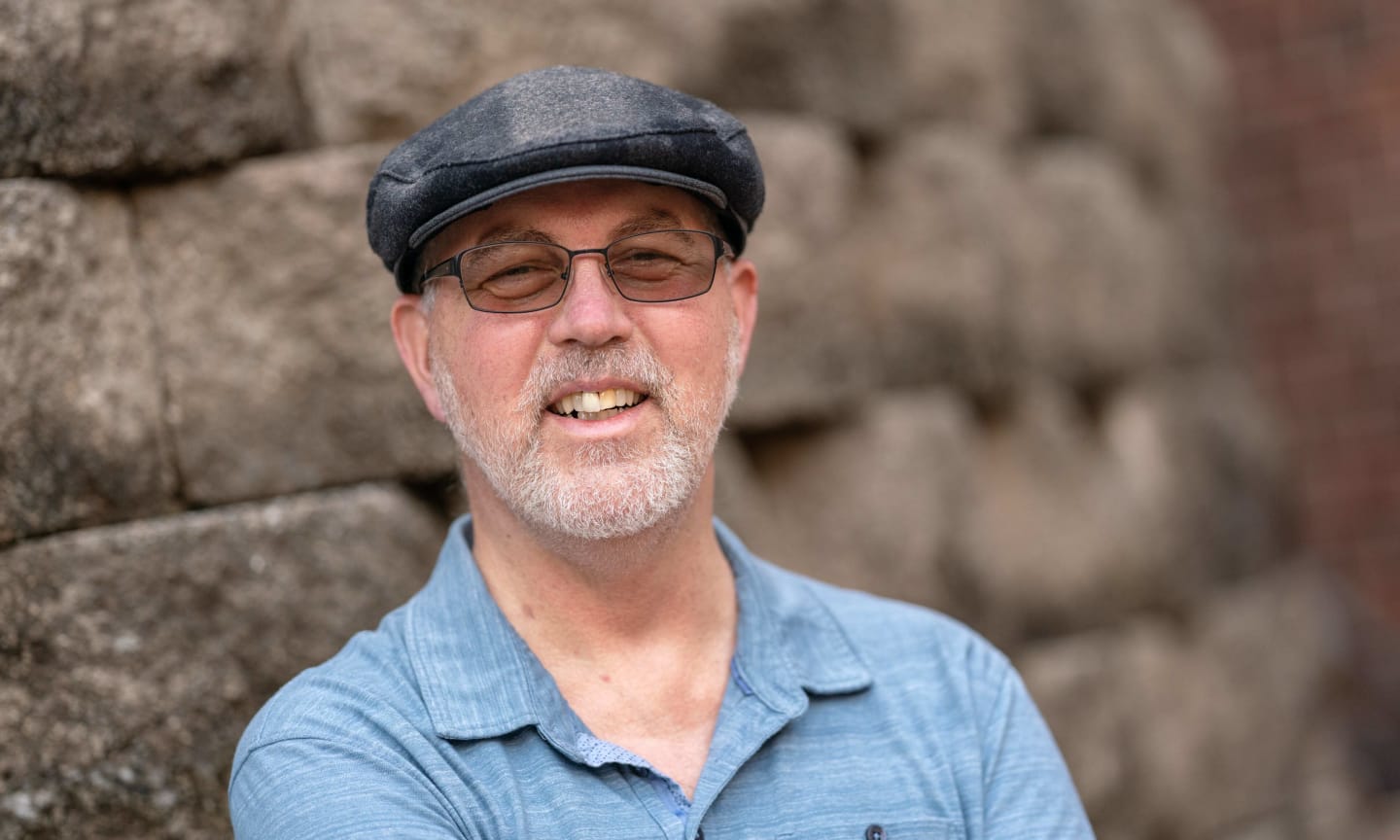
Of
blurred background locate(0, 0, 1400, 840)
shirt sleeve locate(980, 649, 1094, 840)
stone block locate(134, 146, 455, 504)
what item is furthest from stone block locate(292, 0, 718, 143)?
shirt sleeve locate(980, 649, 1094, 840)

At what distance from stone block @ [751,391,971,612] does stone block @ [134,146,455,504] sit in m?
1.04

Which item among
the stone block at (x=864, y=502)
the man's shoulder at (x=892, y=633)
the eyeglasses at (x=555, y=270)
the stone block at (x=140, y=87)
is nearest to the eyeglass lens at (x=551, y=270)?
the eyeglasses at (x=555, y=270)

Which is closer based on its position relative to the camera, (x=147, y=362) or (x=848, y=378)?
(x=147, y=362)

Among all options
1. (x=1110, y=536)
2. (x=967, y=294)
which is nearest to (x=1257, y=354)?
(x=1110, y=536)

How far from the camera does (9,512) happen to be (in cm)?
231

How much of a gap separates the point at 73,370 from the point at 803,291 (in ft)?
5.12

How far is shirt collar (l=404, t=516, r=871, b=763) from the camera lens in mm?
1889

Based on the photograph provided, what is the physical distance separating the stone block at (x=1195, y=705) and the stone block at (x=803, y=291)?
3.19 ft

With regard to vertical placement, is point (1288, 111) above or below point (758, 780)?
above

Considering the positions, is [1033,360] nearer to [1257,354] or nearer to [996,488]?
[996,488]

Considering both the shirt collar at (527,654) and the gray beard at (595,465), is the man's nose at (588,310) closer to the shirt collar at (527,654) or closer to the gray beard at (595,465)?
the gray beard at (595,465)

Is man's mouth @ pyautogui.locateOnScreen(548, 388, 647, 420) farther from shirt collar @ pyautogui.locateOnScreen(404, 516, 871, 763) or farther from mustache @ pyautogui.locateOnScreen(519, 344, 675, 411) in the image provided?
shirt collar @ pyautogui.locateOnScreen(404, 516, 871, 763)

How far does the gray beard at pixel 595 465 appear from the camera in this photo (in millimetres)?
2010

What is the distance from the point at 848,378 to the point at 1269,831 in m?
2.36
